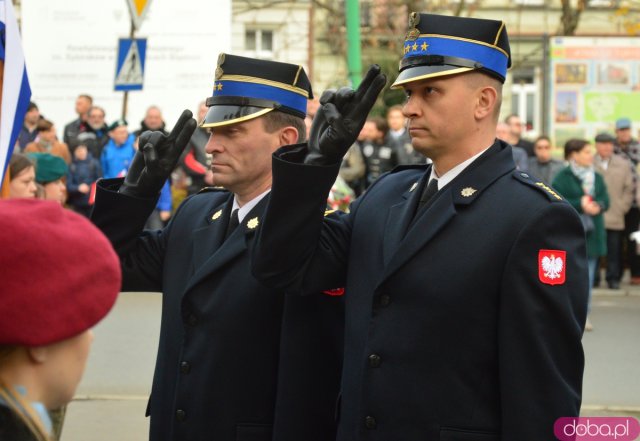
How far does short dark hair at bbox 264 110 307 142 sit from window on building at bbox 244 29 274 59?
25.8m

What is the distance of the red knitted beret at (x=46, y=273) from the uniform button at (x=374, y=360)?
1317 mm

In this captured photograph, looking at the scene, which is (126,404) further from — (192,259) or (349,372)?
(349,372)

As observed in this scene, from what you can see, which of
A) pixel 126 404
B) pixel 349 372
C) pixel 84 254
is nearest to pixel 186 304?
pixel 349 372

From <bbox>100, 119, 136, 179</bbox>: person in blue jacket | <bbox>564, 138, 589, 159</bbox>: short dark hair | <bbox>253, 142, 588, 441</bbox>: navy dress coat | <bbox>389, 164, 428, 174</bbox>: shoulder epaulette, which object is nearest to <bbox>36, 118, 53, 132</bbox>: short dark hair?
<bbox>100, 119, 136, 179</bbox>: person in blue jacket

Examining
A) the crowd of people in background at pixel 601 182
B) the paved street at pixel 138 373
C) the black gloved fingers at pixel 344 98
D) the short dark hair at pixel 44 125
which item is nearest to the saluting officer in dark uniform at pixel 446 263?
the black gloved fingers at pixel 344 98

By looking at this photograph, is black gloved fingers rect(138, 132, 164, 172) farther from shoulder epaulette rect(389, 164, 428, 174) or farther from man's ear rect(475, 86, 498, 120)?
man's ear rect(475, 86, 498, 120)

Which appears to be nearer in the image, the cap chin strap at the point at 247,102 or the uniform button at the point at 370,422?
the uniform button at the point at 370,422

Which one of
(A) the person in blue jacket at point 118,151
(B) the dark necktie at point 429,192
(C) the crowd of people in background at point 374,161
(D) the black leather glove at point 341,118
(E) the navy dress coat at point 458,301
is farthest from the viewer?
(A) the person in blue jacket at point 118,151

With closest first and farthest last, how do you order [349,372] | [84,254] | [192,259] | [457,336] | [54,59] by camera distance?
1. [84,254]
2. [457,336]
3. [349,372]
4. [192,259]
5. [54,59]

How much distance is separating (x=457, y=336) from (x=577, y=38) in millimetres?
14713

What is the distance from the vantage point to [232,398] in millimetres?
3746

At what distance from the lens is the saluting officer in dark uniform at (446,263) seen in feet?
10.3

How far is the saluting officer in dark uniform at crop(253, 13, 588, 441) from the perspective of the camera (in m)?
3.15

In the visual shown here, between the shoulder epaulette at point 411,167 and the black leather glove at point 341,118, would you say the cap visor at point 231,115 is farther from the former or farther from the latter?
the black leather glove at point 341,118
